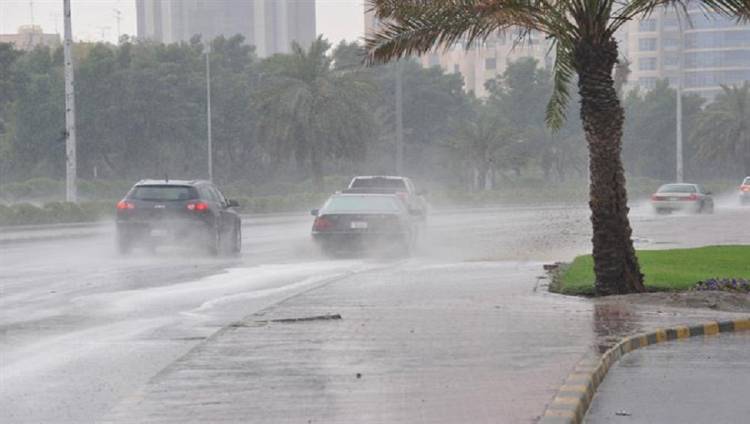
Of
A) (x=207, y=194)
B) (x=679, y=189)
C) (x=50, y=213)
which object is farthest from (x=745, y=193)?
(x=207, y=194)

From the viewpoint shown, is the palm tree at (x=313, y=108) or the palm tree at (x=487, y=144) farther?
the palm tree at (x=487, y=144)

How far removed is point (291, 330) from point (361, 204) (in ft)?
51.7

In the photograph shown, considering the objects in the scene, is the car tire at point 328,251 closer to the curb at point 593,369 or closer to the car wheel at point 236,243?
the car wheel at point 236,243

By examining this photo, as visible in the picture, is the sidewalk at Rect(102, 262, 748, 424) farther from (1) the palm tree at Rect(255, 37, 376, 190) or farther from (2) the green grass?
(1) the palm tree at Rect(255, 37, 376, 190)

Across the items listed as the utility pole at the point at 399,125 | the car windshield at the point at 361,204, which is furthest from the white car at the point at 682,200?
the car windshield at the point at 361,204

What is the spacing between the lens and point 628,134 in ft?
391

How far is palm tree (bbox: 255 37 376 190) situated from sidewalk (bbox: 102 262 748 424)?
50751 millimetres

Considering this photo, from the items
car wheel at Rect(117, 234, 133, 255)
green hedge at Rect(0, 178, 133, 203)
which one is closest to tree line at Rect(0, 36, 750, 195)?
green hedge at Rect(0, 178, 133, 203)

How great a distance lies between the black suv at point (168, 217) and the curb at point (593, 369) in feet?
51.6

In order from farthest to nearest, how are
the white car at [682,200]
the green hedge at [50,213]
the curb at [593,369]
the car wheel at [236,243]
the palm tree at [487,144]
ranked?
1. the palm tree at [487,144]
2. the white car at [682,200]
3. the green hedge at [50,213]
4. the car wheel at [236,243]
5. the curb at [593,369]

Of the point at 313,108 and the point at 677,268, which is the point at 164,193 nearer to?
the point at 677,268

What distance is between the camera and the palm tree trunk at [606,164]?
19141 millimetres

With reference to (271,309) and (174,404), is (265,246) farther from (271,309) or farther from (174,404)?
(174,404)

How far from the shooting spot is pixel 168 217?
29.5 m
